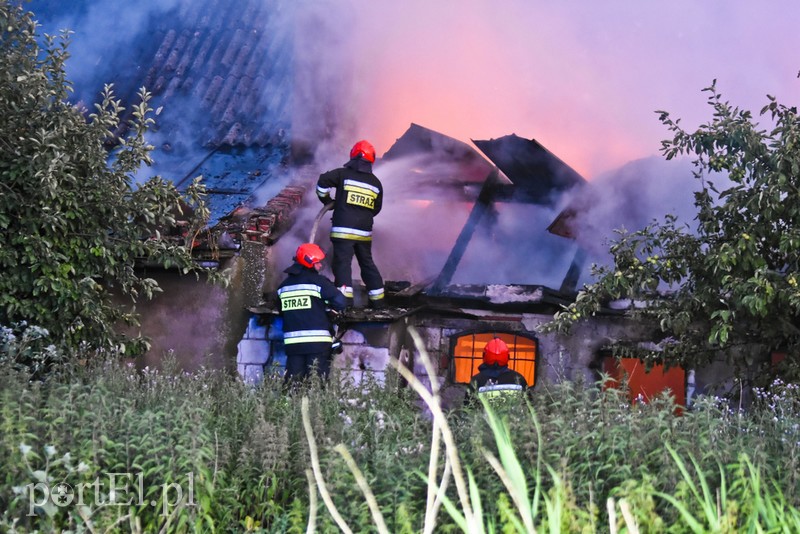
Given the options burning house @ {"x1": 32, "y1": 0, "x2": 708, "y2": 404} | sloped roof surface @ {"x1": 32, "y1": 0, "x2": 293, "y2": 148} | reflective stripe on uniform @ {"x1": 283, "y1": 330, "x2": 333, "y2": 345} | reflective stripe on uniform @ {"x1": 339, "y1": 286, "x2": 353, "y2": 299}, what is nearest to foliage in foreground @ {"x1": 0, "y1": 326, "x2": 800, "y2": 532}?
burning house @ {"x1": 32, "y1": 0, "x2": 708, "y2": 404}

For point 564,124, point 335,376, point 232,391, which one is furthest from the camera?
point 564,124

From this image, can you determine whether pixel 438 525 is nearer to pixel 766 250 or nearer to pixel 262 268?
pixel 766 250

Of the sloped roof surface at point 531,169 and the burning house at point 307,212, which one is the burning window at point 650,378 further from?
the sloped roof surface at point 531,169

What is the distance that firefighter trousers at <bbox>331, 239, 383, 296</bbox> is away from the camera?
9.09 m

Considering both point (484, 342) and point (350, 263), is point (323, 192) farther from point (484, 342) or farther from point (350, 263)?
point (484, 342)

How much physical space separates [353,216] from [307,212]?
4.74 ft

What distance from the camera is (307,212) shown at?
10.5 meters

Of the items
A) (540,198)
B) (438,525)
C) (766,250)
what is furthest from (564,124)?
(438,525)

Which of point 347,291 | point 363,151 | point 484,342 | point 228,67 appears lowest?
point 484,342

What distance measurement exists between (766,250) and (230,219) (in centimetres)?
540

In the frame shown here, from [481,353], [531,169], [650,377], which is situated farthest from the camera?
[650,377]

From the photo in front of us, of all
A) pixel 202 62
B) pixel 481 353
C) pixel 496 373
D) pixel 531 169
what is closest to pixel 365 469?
pixel 496 373

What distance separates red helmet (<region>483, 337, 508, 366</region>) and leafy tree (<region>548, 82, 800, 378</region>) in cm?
47

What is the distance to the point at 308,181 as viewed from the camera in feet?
36.4
